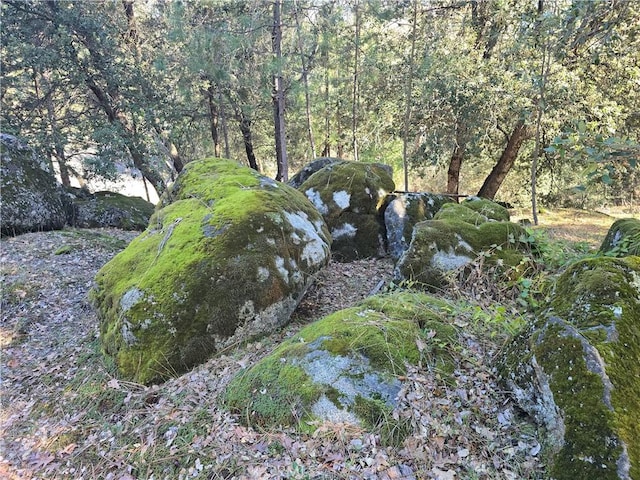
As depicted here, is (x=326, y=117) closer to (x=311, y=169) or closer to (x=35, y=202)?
(x=311, y=169)

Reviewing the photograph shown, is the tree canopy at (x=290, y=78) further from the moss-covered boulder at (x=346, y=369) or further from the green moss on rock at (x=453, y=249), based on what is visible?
the moss-covered boulder at (x=346, y=369)

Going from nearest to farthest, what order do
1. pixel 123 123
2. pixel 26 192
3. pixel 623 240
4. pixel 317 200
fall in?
pixel 623 240 → pixel 317 200 → pixel 26 192 → pixel 123 123

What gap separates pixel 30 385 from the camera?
4793 mm

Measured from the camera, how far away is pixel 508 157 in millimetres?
12562

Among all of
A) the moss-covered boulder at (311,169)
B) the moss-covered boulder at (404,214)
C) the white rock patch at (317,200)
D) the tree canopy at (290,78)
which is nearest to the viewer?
the moss-covered boulder at (404,214)

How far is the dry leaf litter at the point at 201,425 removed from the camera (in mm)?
2559

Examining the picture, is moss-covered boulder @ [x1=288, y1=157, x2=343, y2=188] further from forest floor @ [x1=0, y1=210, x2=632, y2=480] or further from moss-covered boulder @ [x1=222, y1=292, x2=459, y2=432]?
moss-covered boulder @ [x1=222, y1=292, x2=459, y2=432]

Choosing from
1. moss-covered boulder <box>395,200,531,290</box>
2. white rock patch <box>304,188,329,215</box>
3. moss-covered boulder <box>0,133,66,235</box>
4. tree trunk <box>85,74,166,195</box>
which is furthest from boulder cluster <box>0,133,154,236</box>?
moss-covered boulder <box>395,200,531,290</box>

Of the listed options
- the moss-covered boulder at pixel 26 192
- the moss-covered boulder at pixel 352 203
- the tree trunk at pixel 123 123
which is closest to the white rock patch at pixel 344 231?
the moss-covered boulder at pixel 352 203

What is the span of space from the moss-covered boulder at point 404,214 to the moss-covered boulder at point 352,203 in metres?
0.29

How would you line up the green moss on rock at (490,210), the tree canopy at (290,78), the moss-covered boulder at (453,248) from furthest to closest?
the tree canopy at (290,78)
the green moss on rock at (490,210)
the moss-covered boulder at (453,248)

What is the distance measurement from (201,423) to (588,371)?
2.99m

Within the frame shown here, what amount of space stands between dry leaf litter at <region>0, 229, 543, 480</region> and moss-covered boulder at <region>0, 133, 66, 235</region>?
3.37m

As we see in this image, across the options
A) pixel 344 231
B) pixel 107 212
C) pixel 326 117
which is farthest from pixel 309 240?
pixel 326 117
